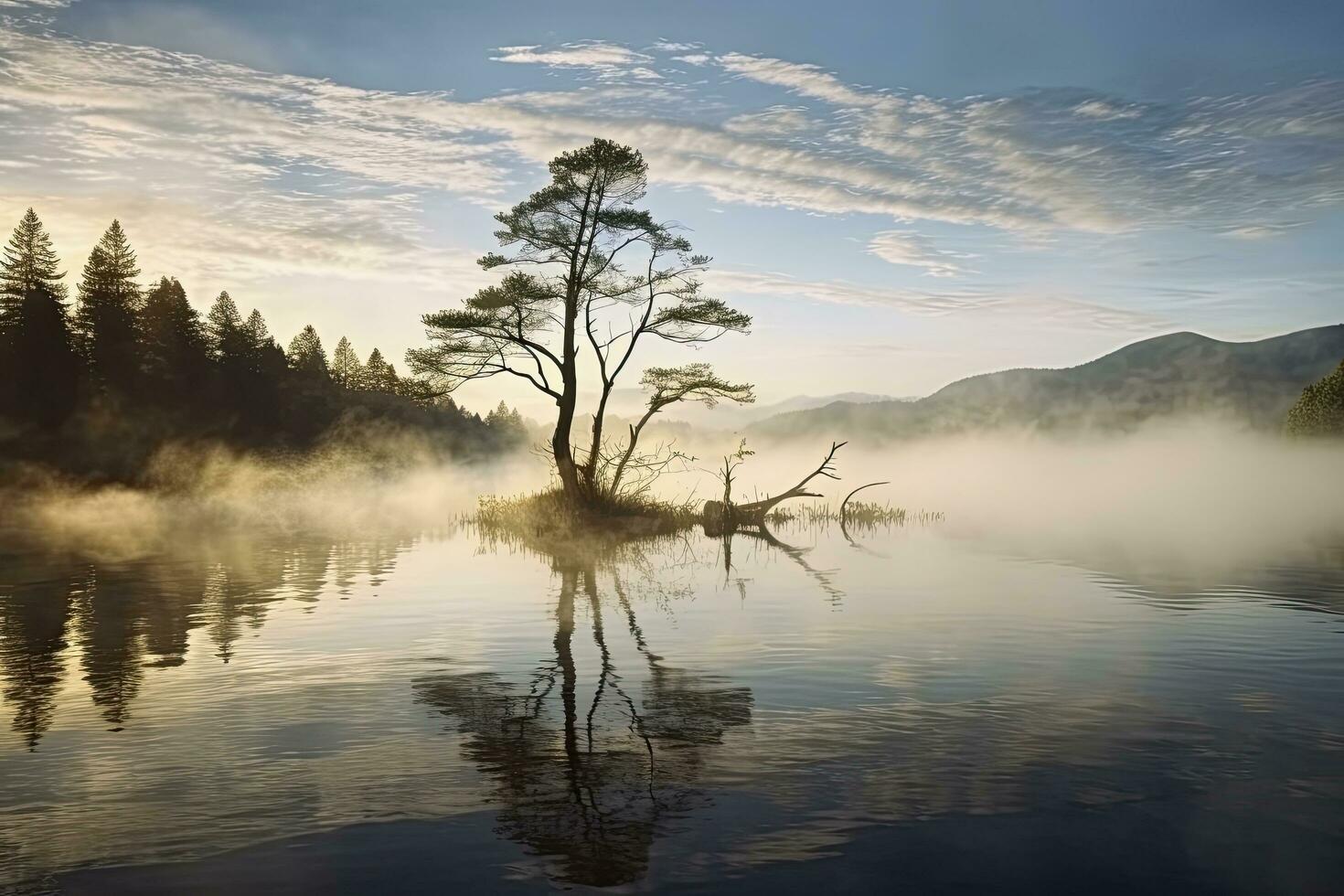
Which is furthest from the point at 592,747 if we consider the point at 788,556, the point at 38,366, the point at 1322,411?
the point at 1322,411

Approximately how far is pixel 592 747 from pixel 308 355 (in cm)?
9791

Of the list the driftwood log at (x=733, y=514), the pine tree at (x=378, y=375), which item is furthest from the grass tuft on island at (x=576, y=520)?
the pine tree at (x=378, y=375)

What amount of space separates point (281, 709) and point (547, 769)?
3582mm

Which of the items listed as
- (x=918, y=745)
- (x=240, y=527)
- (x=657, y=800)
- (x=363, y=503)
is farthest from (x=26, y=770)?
(x=363, y=503)

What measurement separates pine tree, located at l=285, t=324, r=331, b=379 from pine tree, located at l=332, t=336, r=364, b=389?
5613 mm

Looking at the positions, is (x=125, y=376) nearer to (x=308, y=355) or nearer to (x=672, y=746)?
(x=308, y=355)

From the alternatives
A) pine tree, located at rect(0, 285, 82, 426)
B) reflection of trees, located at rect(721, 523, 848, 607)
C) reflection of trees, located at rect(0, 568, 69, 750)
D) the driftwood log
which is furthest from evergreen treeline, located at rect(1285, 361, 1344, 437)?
pine tree, located at rect(0, 285, 82, 426)

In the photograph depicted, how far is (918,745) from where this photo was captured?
30.6 ft

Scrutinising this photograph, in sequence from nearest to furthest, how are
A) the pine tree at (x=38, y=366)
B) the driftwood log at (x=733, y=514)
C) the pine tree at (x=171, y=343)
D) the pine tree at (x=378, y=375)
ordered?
1. the driftwood log at (x=733, y=514)
2. the pine tree at (x=38, y=366)
3. the pine tree at (x=171, y=343)
4. the pine tree at (x=378, y=375)

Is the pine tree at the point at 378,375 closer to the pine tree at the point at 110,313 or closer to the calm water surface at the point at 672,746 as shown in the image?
the pine tree at the point at 110,313

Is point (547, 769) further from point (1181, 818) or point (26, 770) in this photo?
point (1181, 818)

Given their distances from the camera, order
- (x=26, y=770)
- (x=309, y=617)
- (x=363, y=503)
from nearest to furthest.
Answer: (x=26, y=770) → (x=309, y=617) → (x=363, y=503)

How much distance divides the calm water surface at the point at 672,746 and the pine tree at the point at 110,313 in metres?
59.3

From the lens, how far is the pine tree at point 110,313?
2842 inches
